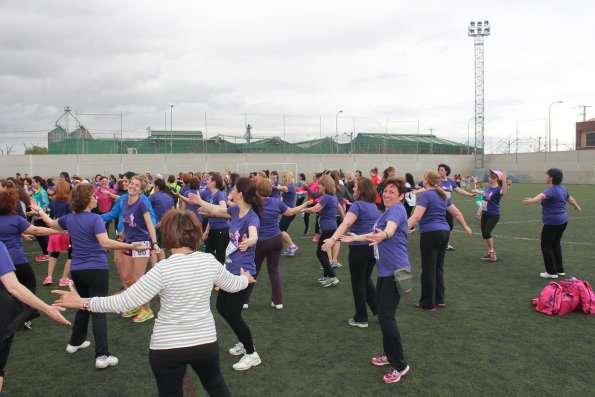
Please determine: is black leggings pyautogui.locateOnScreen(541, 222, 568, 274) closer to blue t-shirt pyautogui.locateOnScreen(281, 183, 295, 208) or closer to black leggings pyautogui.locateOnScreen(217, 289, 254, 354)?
blue t-shirt pyautogui.locateOnScreen(281, 183, 295, 208)

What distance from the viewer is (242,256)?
15.1ft

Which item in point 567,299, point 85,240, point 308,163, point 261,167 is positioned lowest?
point 567,299

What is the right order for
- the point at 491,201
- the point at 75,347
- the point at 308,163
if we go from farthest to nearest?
the point at 308,163 < the point at 491,201 < the point at 75,347

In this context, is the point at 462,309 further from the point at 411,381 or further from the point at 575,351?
the point at 411,381

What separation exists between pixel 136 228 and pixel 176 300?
3.70 metres

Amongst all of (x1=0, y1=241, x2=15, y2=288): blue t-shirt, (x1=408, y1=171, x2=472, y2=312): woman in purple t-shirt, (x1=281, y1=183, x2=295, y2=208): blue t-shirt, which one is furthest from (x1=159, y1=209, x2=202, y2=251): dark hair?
(x1=281, y1=183, x2=295, y2=208): blue t-shirt

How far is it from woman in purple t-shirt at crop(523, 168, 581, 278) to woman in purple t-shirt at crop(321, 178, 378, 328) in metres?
4.06

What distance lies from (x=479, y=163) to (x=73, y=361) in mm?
54746

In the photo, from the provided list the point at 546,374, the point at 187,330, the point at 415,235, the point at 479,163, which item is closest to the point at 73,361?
the point at 187,330

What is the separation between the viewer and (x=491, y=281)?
8039mm

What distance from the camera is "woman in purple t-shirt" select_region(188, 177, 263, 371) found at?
443cm

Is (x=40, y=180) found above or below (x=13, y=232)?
above

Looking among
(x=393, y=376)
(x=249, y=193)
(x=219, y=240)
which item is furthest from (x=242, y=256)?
(x=219, y=240)

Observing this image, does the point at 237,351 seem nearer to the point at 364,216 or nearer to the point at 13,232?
the point at 364,216
